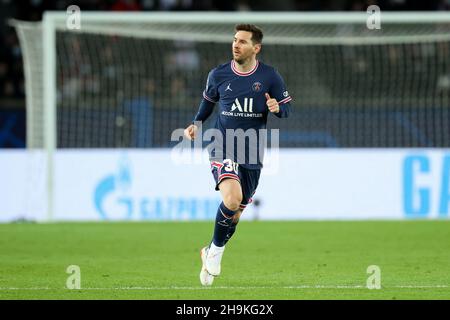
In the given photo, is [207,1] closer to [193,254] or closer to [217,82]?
[193,254]

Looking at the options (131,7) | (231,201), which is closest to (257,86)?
(231,201)

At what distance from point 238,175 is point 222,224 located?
472mm

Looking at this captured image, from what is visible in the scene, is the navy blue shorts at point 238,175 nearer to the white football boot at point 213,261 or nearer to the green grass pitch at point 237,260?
the white football boot at point 213,261

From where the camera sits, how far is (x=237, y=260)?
39.1ft

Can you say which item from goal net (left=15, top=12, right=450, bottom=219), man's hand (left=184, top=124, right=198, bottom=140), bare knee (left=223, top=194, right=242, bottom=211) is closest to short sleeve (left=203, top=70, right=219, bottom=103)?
man's hand (left=184, top=124, right=198, bottom=140)

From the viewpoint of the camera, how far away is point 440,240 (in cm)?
1409

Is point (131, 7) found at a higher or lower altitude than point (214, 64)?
higher

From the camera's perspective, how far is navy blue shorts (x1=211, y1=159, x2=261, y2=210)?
9555 mm

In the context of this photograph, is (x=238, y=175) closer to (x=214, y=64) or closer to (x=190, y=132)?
(x=190, y=132)

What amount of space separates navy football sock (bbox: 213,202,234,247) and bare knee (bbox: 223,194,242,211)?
0.09 meters

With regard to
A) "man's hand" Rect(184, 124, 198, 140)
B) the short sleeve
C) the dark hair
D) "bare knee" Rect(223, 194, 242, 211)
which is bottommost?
"bare knee" Rect(223, 194, 242, 211)

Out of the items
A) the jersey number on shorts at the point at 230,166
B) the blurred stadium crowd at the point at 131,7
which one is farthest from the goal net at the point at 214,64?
the jersey number on shorts at the point at 230,166

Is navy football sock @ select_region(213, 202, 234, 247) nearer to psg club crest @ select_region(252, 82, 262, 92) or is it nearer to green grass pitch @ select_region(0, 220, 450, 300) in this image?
green grass pitch @ select_region(0, 220, 450, 300)

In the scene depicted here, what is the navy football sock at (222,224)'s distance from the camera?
31.4 ft
